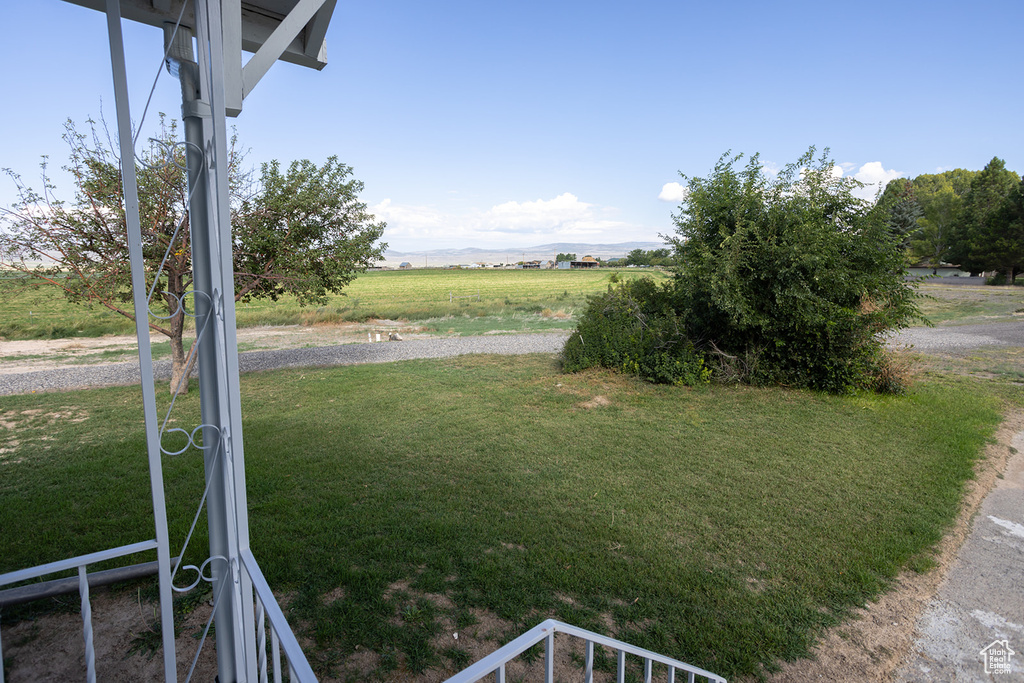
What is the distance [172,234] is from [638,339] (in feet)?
27.9

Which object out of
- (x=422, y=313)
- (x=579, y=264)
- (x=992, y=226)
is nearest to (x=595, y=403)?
(x=422, y=313)

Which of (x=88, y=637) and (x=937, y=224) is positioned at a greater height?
(x=937, y=224)

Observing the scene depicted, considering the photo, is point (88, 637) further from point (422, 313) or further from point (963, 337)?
point (422, 313)

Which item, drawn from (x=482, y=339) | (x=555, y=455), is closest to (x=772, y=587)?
(x=555, y=455)

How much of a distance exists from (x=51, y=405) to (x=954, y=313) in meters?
32.0

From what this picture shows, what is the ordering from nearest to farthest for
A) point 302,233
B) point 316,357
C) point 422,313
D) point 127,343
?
point 302,233 < point 316,357 < point 127,343 < point 422,313

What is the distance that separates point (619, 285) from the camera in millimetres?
12523

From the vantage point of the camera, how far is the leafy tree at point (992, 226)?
133 feet

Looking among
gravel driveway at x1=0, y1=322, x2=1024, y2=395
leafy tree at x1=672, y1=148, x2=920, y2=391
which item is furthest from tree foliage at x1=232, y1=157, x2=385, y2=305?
leafy tree at x1=672, y1=148, x2=920, y2=391

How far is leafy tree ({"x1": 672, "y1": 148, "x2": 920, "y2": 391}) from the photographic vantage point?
363 inches

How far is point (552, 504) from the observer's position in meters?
5.39

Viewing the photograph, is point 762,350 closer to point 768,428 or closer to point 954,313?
point 768,428

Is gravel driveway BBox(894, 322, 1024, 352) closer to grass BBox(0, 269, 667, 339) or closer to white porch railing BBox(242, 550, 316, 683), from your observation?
grass BBox(0, 269, 667, 339)

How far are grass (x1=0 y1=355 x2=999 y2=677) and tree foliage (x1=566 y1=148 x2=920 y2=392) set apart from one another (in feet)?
2.58
